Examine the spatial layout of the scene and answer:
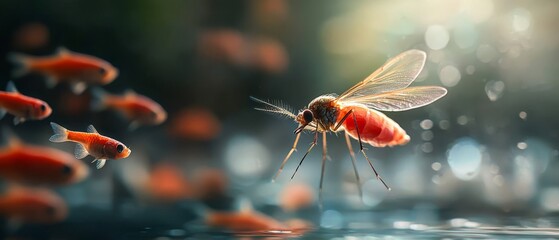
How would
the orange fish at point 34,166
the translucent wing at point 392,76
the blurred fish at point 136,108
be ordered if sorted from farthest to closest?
the orange fish at point 34,166 < the blurred fish at point 136,108 < the translucent wing at point 392,76

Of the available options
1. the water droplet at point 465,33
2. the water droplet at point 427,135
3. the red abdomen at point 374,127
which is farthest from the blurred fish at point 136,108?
the water droplet at point 465,33

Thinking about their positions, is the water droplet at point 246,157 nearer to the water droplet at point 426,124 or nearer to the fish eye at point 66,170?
the water droplet at point 426,124

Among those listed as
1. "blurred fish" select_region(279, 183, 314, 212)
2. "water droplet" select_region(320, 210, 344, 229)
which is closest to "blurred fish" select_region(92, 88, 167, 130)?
"water droplet" select_region(320, 210, 344, 229)

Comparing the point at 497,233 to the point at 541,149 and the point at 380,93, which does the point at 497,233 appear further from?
the point at 541,149

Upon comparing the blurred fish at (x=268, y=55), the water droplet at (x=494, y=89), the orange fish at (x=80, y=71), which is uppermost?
the blurred fish at (x=268, y=55)

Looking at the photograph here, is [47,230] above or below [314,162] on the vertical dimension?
below

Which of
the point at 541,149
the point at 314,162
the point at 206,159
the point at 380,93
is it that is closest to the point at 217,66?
the point at 206,159
